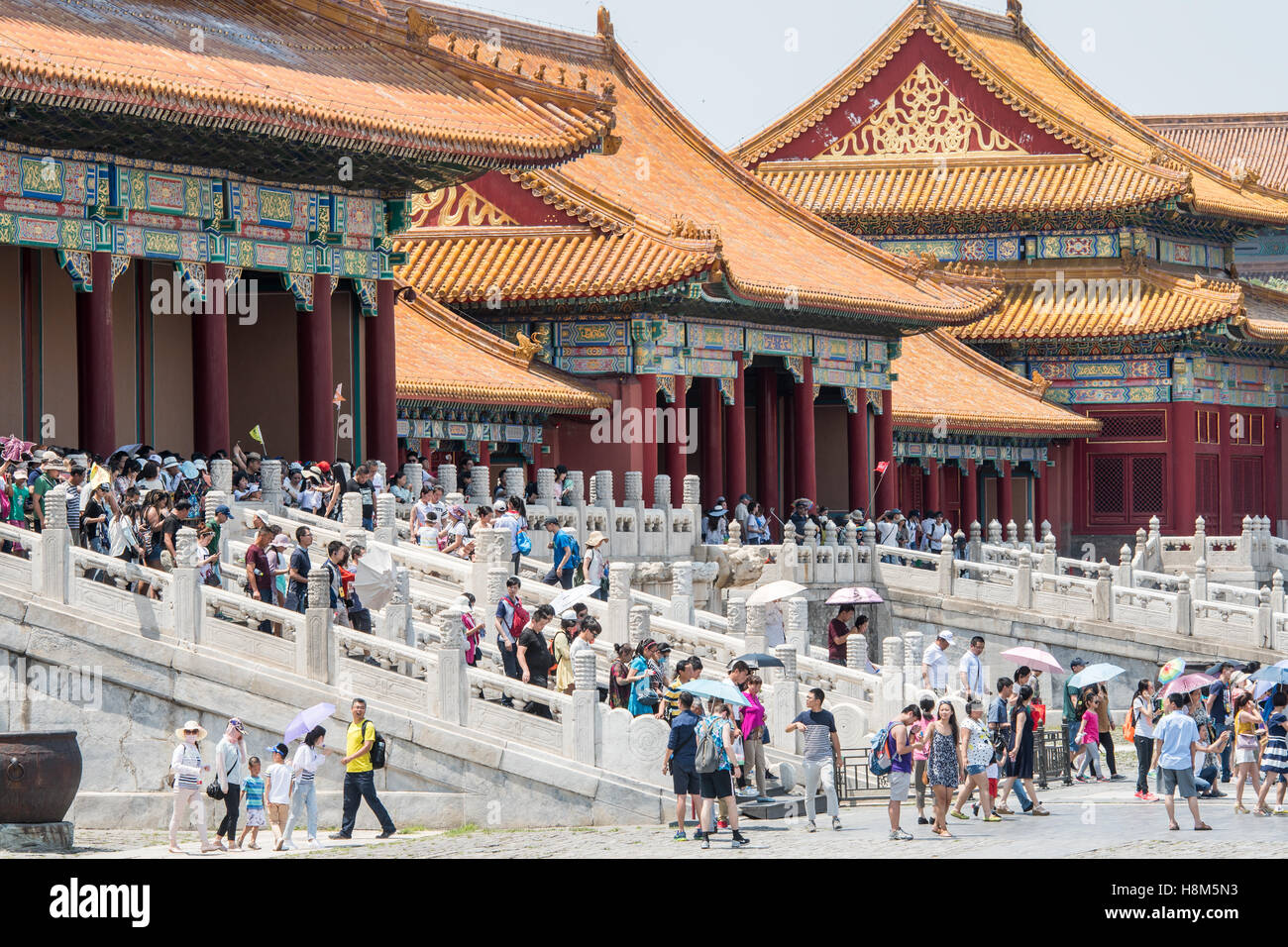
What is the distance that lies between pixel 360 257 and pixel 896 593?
10.1 m

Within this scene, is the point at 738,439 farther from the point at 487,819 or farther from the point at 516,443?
the point at 487,819

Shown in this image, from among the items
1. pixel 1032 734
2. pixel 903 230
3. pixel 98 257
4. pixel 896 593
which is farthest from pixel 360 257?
pixel 903 230

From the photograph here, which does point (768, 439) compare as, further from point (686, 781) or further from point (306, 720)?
point (306, 720)

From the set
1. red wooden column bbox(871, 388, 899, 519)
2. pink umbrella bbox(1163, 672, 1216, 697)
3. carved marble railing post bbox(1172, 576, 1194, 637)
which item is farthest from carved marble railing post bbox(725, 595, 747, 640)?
red wooden column bbox(871, 388, 899, 519)

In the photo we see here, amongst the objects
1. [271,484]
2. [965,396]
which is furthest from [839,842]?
[965,396]

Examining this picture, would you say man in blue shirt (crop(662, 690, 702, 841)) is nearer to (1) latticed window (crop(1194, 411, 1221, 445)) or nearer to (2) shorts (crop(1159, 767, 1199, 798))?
(2) shorts (crop(1159, 767, 1199, 798))

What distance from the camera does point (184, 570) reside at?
921 inches

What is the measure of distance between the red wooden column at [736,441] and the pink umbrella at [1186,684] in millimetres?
17140

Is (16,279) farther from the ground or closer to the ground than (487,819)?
farther from the ground

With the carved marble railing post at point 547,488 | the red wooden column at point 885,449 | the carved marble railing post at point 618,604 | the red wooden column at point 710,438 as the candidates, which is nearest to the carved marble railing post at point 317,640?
the carved marble railing post at point 618,604

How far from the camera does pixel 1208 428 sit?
181 ft

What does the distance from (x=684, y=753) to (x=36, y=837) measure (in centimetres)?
546

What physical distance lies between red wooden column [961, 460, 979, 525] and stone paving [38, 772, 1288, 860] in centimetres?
2734

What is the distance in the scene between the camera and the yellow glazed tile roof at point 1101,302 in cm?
5284
